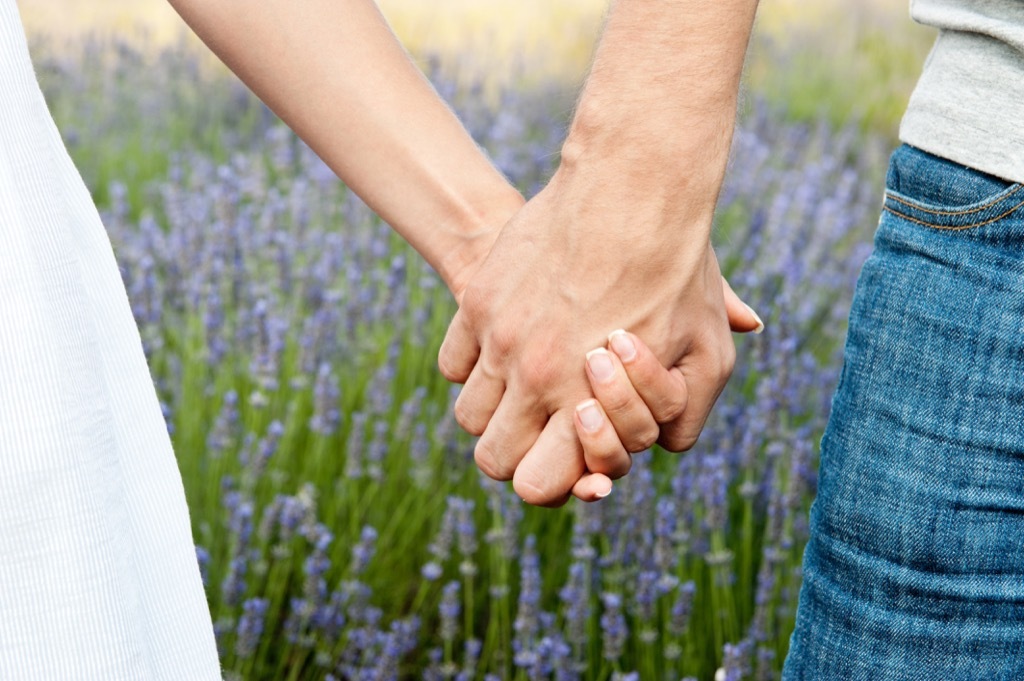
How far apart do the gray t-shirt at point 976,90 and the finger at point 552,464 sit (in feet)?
1.69

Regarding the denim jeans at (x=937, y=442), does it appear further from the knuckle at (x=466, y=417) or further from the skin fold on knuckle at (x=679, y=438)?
the knuckle at (x=466, y=417)

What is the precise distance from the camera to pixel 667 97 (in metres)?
1.23

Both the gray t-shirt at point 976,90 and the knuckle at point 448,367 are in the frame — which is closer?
the gray t-shirt at point 976,90

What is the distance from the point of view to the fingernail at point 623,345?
1.33 metres

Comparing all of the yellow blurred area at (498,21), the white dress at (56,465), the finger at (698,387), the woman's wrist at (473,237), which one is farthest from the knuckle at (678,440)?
the yellow blurred area at (498,21)

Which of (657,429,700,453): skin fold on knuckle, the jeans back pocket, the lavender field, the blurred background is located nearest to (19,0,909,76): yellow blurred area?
the blurred background

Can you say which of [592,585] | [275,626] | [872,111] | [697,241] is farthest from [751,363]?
[872,111]

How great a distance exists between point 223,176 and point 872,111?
3.47 m

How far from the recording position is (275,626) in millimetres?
2180

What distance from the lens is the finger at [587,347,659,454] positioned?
1346 mm

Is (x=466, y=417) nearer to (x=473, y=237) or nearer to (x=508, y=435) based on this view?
(x=508, y=435)

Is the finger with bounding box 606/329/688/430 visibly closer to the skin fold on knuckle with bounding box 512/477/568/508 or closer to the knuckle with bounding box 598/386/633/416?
the knuckle with bounding box 598/386/633/416

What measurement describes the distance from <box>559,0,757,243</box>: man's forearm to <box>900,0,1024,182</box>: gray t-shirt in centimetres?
20

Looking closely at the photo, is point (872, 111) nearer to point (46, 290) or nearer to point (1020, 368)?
point (1020, 368)
